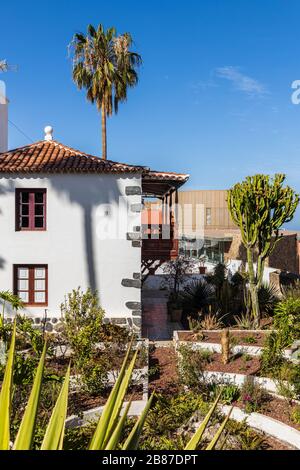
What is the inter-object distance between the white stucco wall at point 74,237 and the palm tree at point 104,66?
37.5 ft

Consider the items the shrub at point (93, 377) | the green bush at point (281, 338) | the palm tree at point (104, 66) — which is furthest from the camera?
the palm tree at point (104, 66)

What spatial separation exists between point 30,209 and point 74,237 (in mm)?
1818

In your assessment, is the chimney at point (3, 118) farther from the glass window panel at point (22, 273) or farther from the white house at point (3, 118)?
the glass window panel at point (22, 273)

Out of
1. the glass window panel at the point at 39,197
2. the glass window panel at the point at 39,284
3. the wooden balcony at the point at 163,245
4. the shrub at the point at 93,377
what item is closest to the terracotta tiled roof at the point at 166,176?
the wooden balcony at the point at 163,245

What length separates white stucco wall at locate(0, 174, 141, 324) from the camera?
14.1 metres

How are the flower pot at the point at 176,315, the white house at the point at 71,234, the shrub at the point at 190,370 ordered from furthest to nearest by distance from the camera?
1. the flower pot at the point at 176,315
2. the white house at the point at 71,234
3. the shrub at the point at 190,370

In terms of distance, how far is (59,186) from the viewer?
14172 millimetres

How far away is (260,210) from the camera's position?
15.2 m

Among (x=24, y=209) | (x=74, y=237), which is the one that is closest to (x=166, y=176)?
(x=74, y=237)

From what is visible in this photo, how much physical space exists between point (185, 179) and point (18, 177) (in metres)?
5.78

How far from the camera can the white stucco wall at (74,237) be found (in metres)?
14.1

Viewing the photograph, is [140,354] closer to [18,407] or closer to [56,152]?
[18,407]

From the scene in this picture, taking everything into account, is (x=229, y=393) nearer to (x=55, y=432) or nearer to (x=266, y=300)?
(x=55, y=432)

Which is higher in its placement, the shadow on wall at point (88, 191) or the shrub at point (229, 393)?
the shadow on wall at point (88, 191)
